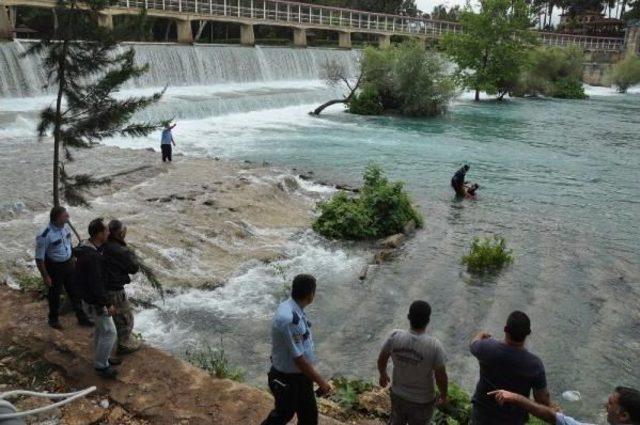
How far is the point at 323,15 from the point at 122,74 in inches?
1905

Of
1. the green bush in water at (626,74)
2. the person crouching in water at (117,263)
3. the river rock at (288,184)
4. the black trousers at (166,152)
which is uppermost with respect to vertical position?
the green bush in water at (626,74)

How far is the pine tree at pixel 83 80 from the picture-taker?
658cm

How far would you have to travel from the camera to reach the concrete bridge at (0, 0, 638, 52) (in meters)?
34.8

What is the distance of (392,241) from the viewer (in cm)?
1259

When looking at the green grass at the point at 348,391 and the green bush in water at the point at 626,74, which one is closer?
the green grass at the point at 348,391

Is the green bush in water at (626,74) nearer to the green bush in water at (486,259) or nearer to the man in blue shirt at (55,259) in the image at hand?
the green bush in water at (486,259)

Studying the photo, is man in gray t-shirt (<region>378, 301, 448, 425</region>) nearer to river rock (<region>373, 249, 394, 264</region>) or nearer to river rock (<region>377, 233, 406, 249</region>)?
river rock (<region>373, 249, 394, 264</region>)

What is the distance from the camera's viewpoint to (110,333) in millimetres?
5363

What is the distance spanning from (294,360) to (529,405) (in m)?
1.66

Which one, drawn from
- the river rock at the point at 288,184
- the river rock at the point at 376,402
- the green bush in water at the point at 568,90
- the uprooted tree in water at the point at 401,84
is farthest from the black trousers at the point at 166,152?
the green bush in water at the point at 568,90

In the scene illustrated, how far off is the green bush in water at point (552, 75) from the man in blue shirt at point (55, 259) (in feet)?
157

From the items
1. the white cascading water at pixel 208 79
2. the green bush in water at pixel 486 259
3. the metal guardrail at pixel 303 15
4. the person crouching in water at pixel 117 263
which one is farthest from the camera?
the metal guardrail at pixel 303 15

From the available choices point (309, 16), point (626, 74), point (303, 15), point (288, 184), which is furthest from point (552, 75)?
point (288, 184)

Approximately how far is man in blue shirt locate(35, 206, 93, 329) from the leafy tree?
42.2 m
